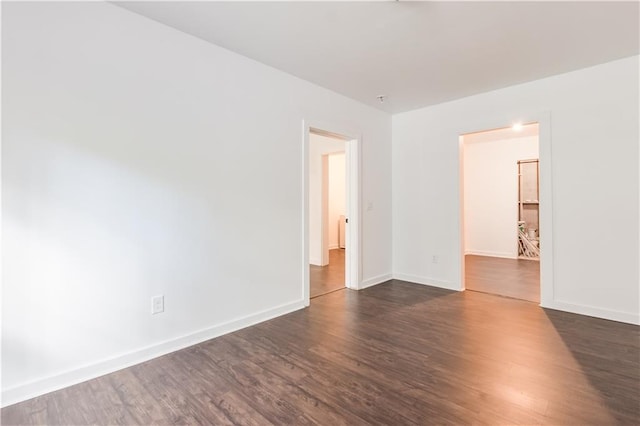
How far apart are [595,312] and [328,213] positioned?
3.97 meters

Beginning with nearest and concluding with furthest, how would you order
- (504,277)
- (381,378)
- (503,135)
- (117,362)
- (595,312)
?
1. (381,378)
2. (117,362)
3. (595,312)
4. (504,277)
5. (503,135)

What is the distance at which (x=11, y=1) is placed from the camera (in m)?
1.77

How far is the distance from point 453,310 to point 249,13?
3255mm

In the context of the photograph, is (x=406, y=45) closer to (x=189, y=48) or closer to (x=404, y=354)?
(x=189, y=48)

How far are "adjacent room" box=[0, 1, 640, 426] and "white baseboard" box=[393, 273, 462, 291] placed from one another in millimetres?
92

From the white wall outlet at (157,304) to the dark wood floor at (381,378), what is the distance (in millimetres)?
341

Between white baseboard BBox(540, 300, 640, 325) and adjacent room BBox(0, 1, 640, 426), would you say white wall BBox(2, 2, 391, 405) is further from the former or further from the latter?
white baseboard BBox(540, 300, 640, 325)

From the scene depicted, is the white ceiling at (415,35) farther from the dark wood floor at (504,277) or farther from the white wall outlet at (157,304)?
the dark wood floor at (504,277)

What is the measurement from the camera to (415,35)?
2473mm

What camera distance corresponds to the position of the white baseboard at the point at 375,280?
419cm

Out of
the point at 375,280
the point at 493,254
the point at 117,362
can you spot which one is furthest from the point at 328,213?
the point at 117,362

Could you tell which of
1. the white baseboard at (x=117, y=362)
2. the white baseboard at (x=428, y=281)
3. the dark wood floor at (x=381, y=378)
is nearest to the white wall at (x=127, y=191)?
the white baseboard at (x=117, y=362)

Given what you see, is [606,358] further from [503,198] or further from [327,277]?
[503,198]

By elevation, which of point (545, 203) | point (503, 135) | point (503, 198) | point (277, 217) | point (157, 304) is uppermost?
point (503, 135)
